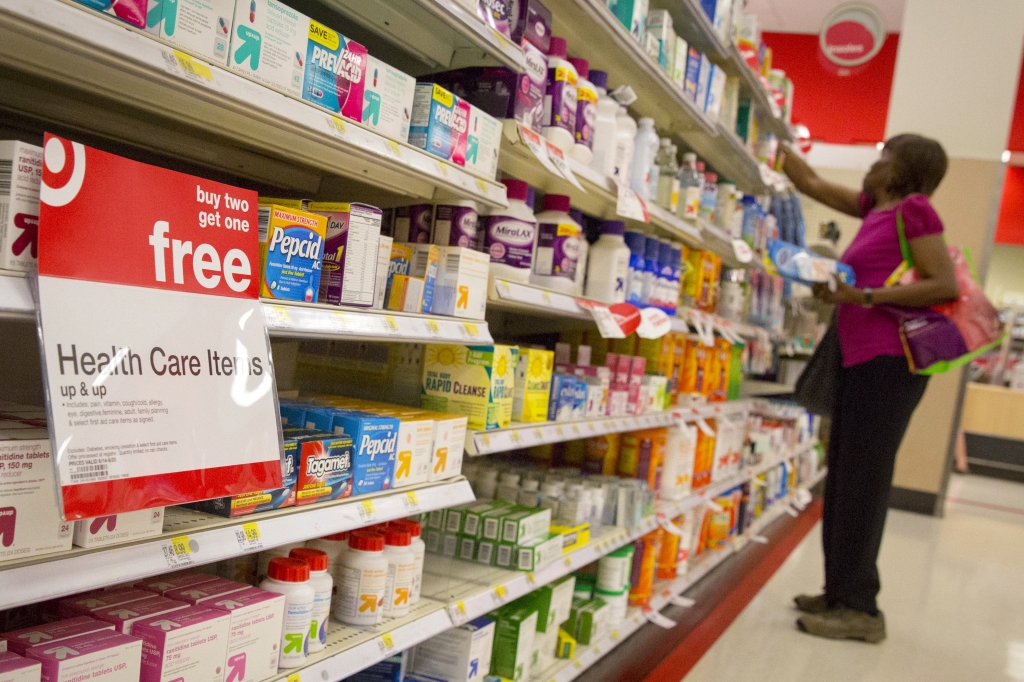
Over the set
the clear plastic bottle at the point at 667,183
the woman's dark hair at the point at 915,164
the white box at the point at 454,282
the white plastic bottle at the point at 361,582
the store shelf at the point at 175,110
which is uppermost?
the woman's dark hair at the point at 915,164

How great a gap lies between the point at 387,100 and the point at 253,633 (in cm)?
104

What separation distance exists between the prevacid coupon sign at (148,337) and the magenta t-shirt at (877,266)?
292 centimetres

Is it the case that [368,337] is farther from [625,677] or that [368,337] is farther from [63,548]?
[625,677]

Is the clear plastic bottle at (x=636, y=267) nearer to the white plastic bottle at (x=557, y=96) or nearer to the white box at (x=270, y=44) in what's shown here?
the white plastic bottle at (x=557, y=96)

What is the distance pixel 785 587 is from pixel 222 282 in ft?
12.6

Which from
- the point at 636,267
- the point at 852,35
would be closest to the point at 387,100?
the point at 636,267

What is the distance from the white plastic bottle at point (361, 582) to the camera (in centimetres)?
168

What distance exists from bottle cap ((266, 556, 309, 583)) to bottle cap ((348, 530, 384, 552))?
0.20 meters

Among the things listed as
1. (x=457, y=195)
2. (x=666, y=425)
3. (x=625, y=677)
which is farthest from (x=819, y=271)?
(x=457, y=195)

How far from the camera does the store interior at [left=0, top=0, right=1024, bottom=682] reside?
3.44 ft

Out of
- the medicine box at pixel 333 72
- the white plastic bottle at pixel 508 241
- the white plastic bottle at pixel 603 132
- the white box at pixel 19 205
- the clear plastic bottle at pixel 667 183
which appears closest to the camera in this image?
the white box at pixel 19 205

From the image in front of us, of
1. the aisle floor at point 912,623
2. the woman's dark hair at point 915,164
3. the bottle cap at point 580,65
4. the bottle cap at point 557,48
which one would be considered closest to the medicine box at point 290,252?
the bottle cap at point 557,48

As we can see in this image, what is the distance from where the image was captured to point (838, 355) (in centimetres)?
369

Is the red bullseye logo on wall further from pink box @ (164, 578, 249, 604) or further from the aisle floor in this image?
pink box @ (164, 578, 249, 604)
